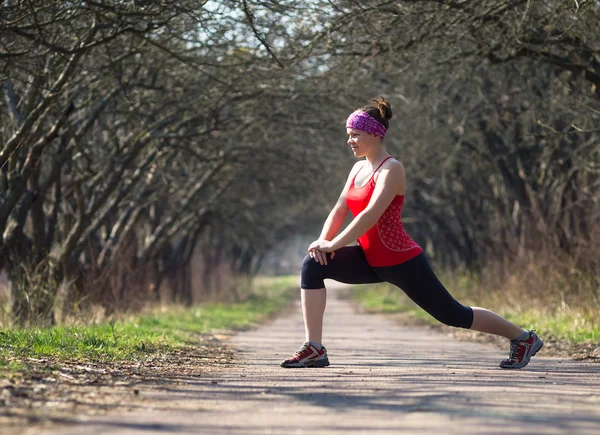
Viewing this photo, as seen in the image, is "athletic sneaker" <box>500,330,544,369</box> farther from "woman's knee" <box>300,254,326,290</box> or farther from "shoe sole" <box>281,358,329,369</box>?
"woman's knee" <box>300,254,326,290</box>

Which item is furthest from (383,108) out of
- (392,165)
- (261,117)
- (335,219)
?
(261,117)

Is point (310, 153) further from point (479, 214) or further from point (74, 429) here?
point (74, 429)

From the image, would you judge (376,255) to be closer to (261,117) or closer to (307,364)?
(307,364)

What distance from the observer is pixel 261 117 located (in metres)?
19.4

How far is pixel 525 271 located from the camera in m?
19.2

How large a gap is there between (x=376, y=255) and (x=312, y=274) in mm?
552

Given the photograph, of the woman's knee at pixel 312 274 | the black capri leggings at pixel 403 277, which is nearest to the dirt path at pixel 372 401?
the black capri leggings at pixel 403 277

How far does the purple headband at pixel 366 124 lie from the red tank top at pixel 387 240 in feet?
1.05

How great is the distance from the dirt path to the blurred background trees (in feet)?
11.3

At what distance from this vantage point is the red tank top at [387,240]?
27.0 ft

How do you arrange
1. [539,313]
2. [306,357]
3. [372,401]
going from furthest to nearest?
[539,313], [306,357], [372,401]

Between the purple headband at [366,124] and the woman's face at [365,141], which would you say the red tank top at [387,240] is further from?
the purple headband at [366,124]

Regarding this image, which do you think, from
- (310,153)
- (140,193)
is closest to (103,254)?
(140,193)

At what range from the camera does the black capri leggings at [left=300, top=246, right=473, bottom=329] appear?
27.0ft
